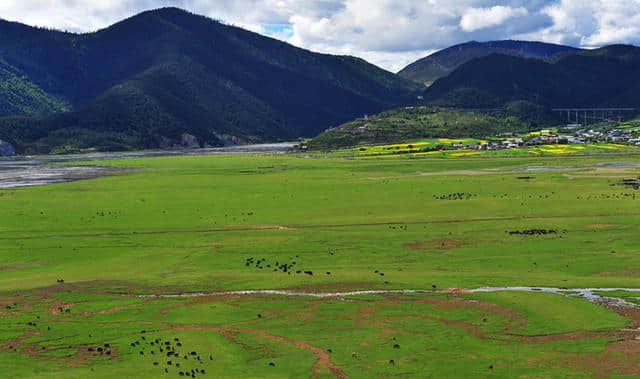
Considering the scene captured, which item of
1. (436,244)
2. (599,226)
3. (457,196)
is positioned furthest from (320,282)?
(457,196)

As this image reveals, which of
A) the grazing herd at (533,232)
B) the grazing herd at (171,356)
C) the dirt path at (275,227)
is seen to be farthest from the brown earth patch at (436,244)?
the grazing herd at (171,356)

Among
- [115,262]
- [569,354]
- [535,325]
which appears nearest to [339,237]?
[115,262]

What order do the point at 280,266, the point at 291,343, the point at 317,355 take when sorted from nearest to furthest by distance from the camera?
the point at 317,355, the point at 291,343, the point at 280,266

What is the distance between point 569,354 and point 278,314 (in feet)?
72.8

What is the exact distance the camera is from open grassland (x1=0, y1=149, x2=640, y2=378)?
159ft

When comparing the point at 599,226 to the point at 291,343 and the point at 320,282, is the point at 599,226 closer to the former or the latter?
the point at 320,282

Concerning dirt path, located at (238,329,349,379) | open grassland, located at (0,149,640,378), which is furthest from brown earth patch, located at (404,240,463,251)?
dirt path, located at (238,329,349,379)

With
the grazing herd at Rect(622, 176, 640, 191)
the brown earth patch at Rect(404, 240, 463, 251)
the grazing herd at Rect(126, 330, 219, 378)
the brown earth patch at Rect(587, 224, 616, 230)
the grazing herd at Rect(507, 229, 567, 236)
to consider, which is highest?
the grazing herd at Rect(126, 330, 219, 378)

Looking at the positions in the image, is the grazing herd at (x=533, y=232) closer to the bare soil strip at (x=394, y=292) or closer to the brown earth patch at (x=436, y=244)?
the brown earth patch at (x=436, y=244)

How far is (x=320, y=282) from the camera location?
69062mm

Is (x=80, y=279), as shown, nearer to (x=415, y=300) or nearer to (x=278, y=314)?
(x=278, y=314)

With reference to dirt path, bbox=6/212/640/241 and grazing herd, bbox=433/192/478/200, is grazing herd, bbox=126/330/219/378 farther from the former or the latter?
grazing herd, bbox=433/192/478/200

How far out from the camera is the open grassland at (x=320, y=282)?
48531 mm

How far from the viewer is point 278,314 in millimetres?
58844
